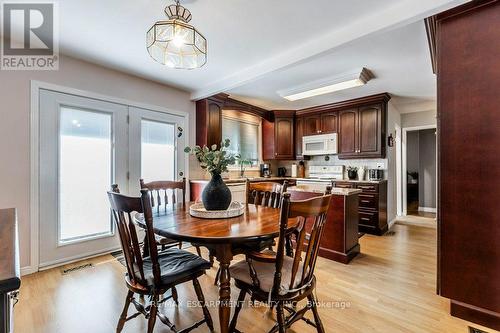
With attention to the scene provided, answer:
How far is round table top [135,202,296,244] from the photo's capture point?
4.16ft

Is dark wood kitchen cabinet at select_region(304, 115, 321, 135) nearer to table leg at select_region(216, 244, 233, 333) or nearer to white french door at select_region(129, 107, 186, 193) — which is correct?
white french door at select_region(129, 107, 186, 193)

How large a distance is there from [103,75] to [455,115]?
3649mm

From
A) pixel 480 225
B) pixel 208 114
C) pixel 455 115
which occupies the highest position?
pixel 208 114

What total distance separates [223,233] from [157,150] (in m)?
2.60

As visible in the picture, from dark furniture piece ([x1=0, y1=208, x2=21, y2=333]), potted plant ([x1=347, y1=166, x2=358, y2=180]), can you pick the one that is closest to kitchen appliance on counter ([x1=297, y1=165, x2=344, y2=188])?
potted plant ([x1=347, y1=166, x2=358, y2=180])

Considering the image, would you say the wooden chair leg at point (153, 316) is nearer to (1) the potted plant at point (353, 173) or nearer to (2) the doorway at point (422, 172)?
(1) the potted plant at point (353, 173)

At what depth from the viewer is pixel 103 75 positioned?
297 centimetres

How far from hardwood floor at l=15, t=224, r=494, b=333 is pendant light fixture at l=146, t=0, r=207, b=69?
201cm

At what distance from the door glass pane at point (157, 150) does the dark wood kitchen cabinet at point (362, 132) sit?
10.4ft

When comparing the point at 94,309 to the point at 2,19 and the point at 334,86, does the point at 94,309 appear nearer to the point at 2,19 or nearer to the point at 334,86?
the point at 2,19

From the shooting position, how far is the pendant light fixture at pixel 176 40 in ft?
5.23

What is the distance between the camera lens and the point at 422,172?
6.26m

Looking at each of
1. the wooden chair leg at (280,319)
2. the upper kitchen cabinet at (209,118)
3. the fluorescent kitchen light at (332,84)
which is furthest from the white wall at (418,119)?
the wooden chair leg at (280,319)

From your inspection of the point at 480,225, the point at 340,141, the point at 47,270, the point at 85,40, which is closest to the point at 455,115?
the point at 480,225
